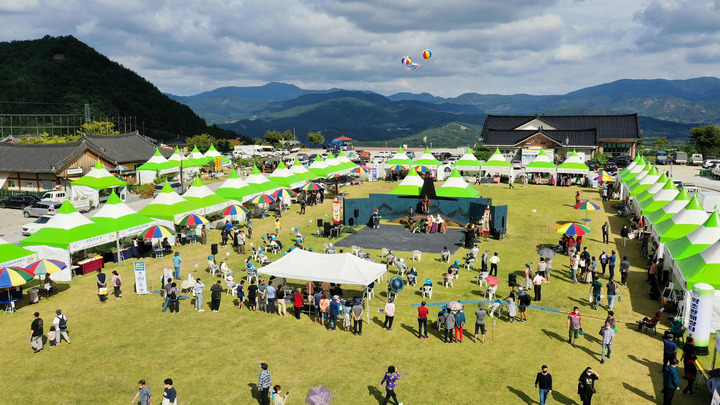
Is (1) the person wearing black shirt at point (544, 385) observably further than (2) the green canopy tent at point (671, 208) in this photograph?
No

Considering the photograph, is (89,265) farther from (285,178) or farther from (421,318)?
(285,178)

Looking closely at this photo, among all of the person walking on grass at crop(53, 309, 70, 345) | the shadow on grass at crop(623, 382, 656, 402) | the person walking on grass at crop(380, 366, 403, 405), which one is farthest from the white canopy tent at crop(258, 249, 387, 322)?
the shadow on grass at crop(623, 382, 656, 402)

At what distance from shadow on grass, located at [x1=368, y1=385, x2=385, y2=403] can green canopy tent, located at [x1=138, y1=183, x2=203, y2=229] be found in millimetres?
18147

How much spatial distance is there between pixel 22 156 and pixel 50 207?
52.0 ft

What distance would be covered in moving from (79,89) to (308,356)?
128880 millimetres

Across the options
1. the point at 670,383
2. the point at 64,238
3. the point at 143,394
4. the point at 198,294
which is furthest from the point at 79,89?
the point at 670,383

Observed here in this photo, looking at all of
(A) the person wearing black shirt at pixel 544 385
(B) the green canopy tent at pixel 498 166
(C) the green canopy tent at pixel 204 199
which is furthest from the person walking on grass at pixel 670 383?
(B) the green canopy tent at pixel 498 166

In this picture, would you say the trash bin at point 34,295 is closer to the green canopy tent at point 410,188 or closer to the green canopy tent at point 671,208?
the green canopy tent at point 410,188

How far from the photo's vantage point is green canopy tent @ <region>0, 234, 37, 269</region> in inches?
704

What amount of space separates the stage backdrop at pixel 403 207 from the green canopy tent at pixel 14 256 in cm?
1799

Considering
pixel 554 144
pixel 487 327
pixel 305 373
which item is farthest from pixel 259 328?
pixel 554 144

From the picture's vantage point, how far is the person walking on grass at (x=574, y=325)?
14.6 metres

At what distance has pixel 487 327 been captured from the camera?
52.8 feet

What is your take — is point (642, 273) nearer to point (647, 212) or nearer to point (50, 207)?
point (647, 212)
